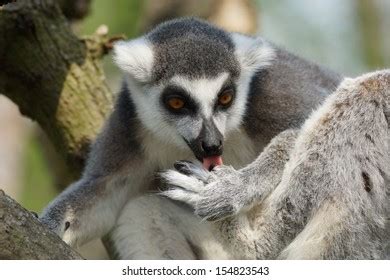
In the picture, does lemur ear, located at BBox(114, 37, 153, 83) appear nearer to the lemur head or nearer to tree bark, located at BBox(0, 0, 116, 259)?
the lemur head

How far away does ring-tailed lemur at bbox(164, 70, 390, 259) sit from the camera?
16.4 feet

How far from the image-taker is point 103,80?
7367mm

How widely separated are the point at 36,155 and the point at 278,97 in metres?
8.40

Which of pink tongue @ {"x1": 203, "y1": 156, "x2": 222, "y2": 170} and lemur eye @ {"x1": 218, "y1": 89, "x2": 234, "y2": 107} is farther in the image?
lemur eye @ {"x1": 218, "y1": 89, "x2": 234, "y2": 107}

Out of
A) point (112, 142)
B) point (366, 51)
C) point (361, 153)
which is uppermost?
point (361, 153)

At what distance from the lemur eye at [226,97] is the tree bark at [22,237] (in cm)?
194

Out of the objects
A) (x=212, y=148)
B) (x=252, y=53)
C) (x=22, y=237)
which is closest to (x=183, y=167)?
(x=212, y=148)

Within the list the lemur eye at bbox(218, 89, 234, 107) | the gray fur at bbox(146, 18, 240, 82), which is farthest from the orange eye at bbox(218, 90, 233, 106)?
the gray fur at bbox(146, 18, 240, 82)

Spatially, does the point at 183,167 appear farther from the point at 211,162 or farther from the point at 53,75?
the point at 53,75

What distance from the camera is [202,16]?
31.8 feet

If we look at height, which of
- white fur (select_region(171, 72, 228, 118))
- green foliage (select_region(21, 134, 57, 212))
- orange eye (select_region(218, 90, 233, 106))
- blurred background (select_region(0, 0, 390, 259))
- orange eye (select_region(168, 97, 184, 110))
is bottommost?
green foliage (select_region(21, 134, 57, 212))

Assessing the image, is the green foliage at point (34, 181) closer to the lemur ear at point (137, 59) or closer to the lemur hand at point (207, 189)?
the lemur ear at point (137, 59)

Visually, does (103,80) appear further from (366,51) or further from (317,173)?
(366,51)
